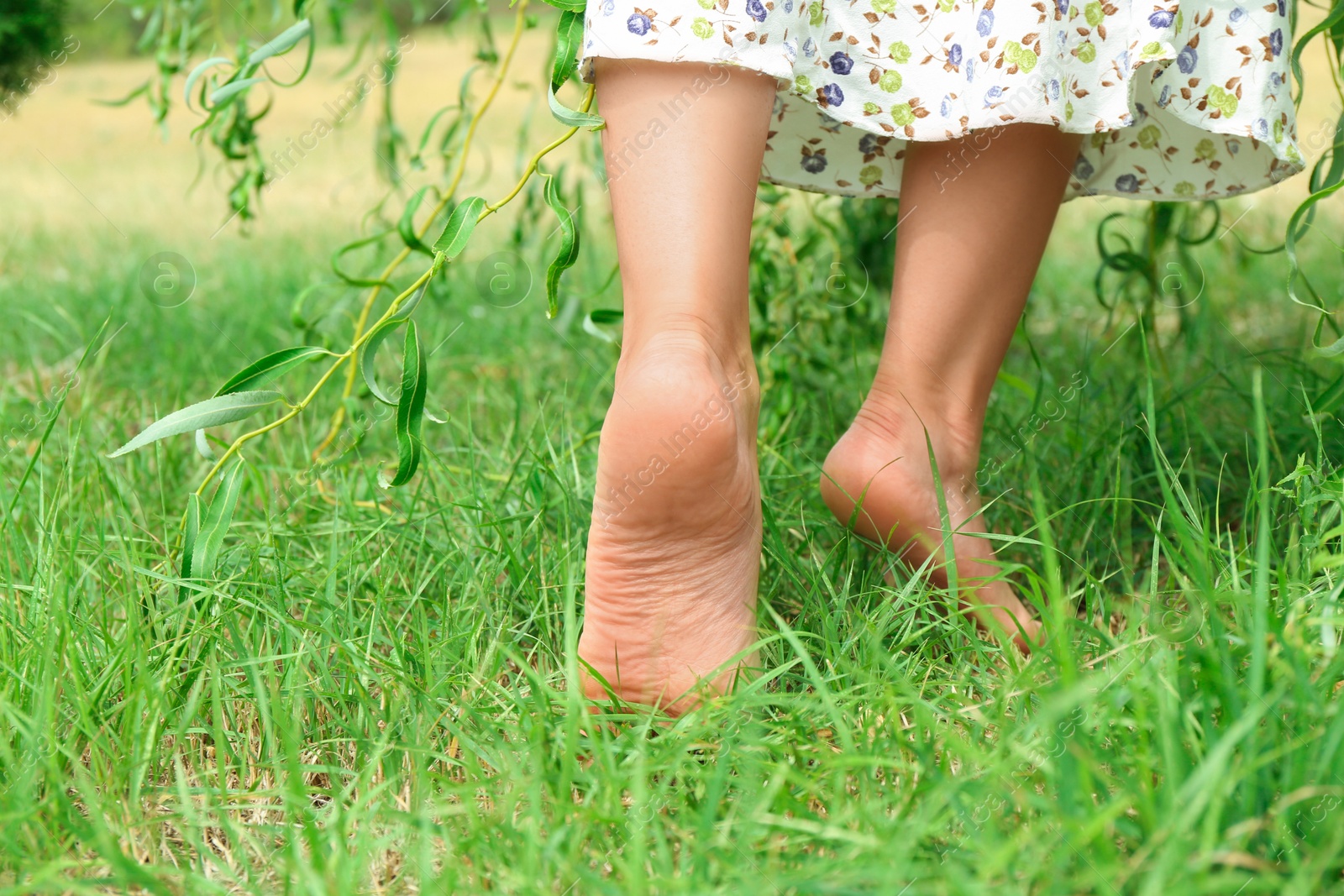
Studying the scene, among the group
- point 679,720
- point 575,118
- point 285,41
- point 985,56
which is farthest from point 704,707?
point 285,41

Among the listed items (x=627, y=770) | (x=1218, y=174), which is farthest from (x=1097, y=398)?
(x=627, y=770)

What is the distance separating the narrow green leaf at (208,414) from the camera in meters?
0.81

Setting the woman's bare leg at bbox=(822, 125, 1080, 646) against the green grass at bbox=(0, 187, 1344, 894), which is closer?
the green grass at bbox=(0, 187, 1344, 894)

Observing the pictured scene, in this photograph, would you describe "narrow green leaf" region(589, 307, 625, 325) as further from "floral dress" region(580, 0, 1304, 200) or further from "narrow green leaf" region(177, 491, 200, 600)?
"narrow green leaf" region(177, 491, 200, 600)

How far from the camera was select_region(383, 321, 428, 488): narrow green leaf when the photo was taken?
0.83 m

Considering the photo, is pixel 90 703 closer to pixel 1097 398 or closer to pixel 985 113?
pixel 985 113

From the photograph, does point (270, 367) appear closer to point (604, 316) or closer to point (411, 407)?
point (411, 407)

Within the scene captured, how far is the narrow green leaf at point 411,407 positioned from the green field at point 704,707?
0.12m

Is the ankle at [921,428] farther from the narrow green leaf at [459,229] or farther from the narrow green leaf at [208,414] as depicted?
the narrow green leaf at [208,414]

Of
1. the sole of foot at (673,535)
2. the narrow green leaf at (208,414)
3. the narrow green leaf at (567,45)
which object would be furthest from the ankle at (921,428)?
the narrow green leaf at (208,414)

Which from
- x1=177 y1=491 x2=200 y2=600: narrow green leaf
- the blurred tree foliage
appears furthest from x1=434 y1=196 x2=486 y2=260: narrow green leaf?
the blurred tree foliage

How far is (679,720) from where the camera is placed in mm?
741

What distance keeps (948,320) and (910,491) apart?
0.53 feet

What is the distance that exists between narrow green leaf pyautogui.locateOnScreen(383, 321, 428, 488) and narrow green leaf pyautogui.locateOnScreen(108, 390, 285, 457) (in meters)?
0.10
